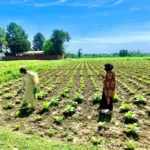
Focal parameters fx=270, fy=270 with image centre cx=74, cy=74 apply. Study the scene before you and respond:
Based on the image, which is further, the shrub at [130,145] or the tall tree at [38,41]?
the tall tree at [38,41]

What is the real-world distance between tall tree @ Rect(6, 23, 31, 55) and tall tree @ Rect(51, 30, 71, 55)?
11.4m

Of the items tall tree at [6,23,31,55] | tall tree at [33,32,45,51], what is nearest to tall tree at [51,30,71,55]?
tall tree at [6,23,31,55]

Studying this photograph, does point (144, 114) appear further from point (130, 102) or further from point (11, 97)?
point (11, 97)

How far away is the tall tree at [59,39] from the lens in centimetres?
9425

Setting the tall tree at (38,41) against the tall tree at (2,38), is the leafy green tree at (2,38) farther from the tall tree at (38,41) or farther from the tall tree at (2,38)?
the tall tree at (38,41)

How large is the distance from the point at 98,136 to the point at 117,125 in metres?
A: 1.07

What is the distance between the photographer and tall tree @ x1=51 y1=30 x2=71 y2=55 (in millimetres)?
94250

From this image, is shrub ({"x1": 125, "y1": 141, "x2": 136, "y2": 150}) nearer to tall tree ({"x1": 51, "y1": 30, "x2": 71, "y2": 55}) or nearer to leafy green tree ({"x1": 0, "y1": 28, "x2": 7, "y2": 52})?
tall tree ({"x1": 51, "y1": 30, "x2": 71, "y2": 55})

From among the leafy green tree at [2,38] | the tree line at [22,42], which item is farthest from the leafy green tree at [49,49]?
the leafy green tree at [2,38]

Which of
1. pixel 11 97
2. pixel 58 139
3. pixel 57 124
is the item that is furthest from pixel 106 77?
pixel 11 97

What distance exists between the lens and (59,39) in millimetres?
96375

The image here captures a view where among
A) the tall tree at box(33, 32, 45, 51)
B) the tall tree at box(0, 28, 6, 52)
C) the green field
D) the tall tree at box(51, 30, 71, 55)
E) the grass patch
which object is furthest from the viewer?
the tall tree at box(33, 32, 45, 51)

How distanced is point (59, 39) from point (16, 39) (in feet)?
50.2

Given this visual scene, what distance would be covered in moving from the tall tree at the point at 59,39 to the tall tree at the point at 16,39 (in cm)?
1144
